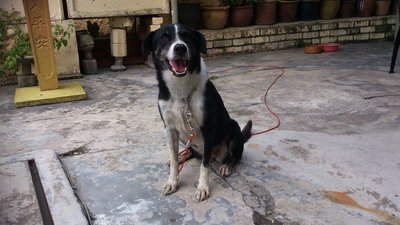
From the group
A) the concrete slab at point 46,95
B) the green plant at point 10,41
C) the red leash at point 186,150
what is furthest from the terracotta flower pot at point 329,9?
the red leash at point 186,150

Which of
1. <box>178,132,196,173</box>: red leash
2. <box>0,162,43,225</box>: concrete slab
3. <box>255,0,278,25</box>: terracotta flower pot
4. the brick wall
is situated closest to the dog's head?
<box>178,132,196,173</box>: red leash

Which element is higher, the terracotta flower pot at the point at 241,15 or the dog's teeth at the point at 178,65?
the terracotta flower pot at the point at 241,15

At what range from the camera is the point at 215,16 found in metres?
6.04

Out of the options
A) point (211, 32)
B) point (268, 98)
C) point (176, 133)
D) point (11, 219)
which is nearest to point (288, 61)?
point (211, 32)

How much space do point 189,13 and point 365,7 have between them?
353 cm

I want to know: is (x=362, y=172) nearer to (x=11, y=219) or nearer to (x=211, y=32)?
(x=11, y=219)

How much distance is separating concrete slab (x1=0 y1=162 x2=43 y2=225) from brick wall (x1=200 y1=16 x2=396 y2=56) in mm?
4222

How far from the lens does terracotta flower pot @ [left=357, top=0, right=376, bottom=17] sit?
7066 millimetres

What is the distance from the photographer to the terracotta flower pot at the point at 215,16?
598 centimetres

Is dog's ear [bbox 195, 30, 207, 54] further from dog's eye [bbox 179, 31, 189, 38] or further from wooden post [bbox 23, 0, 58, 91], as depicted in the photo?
wooden post [bbox 23, 0, 58, 91]

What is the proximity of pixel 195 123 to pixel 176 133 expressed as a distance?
18 cm

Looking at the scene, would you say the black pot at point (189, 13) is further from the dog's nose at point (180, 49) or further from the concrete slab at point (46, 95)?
the dog's nose at point (180, 49)

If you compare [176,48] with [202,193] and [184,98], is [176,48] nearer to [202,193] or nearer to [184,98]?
[184,98]

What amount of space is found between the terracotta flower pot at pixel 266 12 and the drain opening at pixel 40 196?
16.3ft
